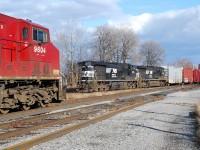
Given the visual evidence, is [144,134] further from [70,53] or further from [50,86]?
[70,53]

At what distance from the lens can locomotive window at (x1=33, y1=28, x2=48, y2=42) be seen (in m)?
13.9

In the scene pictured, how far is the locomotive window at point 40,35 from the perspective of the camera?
13856 millimetres

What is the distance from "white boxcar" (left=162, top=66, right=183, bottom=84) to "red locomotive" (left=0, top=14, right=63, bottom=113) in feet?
116

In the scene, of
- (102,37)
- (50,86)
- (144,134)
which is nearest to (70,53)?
(102,37)

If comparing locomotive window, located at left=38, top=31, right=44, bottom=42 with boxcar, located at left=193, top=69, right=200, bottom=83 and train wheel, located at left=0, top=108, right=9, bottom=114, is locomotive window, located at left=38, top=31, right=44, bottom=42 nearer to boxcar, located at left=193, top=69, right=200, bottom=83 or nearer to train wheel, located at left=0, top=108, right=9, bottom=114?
train wheel, located at left=0, top=108, right=9, bottom=114

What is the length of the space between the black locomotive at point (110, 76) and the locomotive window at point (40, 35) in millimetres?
14488

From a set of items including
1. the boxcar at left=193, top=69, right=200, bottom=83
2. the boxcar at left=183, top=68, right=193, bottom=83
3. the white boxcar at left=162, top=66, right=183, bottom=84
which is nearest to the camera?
the white boxcar at left=162, top=66, right=183, bottom=84

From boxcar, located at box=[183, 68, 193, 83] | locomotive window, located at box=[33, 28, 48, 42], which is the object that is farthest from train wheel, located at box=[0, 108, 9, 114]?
boxcar, located at box=[183, 68, 193, 83]

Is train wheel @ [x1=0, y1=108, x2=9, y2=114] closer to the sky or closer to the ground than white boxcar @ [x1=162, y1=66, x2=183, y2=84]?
closer to the ground

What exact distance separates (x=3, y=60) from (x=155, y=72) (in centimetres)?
3449

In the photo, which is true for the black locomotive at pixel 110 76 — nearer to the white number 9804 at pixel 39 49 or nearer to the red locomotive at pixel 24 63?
the red locomotive at pixel 24 63

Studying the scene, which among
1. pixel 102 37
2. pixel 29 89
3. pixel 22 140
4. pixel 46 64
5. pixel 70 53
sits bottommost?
pixel 22 140

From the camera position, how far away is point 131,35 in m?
81.0

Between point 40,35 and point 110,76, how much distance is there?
18.4 metres
